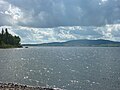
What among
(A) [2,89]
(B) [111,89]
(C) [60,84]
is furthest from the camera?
(C) [60,84]

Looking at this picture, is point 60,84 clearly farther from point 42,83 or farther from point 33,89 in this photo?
point 33,89

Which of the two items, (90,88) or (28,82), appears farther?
(28,82)

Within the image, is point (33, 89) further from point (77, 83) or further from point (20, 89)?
point (77, 83)

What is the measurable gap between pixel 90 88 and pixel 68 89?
17.2 ft

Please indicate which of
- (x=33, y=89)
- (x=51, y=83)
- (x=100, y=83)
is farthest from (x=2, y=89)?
(x=100, y=83)

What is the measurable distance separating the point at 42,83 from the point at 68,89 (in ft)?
36.1

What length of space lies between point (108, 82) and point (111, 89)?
9739 millimetres

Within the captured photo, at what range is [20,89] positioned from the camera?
185 feet

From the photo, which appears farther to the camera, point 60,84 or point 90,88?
point 60,84

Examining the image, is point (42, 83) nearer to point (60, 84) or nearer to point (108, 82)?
point (60, 84)

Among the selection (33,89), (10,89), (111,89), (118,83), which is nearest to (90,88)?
(111,89)

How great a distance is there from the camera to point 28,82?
75562 millimetres

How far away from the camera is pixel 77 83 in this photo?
73375 millimetres

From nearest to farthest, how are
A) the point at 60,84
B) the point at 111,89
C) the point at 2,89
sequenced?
the point at 2,89 → the point at 111,89 → the point at 60,84
